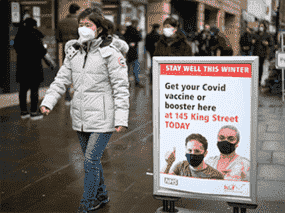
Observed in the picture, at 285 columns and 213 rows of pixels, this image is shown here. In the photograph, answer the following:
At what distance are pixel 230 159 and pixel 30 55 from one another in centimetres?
590

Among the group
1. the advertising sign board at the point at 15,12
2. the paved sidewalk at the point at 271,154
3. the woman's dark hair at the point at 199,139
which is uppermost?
the advertising sign board at the point at 15,12

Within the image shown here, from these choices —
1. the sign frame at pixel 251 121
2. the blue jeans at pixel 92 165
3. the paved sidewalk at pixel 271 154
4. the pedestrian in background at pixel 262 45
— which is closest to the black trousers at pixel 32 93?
the paved sidewalk at pixel 271 154

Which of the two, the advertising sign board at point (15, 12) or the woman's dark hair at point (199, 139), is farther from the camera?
the advertising sign board at point (15, 12)

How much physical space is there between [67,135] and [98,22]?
142 inches

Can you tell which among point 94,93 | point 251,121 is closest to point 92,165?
point 94,93

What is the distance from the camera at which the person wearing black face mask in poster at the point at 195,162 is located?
10.1 ft

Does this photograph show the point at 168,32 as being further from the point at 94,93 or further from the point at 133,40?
the point at 133,40

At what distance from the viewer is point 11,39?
10930 millimetres

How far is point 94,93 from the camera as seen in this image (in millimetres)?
3625

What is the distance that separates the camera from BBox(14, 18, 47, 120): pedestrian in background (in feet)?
26.1

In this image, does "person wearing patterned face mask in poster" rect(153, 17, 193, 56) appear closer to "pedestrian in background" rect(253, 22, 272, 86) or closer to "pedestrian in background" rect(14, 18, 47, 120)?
"pedestrian in background" rect(14, 18, 47, 120)

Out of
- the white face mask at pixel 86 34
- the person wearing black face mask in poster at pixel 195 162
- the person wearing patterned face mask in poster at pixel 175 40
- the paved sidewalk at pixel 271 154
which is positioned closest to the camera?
the person wearing black face mask in poster at pixel 195 162

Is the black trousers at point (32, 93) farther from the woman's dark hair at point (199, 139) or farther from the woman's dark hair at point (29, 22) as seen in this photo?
the woman's dark hair at point (199, 139)

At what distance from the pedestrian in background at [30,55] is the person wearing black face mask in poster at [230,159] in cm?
577
